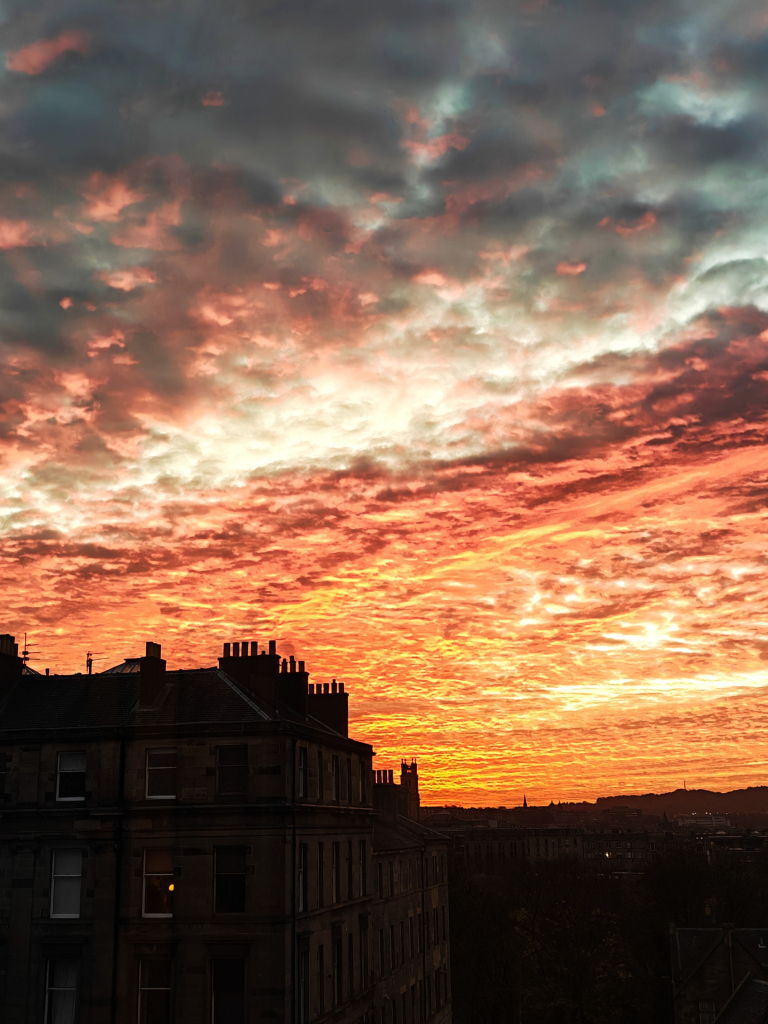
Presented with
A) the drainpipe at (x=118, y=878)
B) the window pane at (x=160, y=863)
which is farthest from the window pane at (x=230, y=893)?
the drainpipe at (x=118, y=878)

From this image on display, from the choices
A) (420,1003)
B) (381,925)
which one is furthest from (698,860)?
(381,925)

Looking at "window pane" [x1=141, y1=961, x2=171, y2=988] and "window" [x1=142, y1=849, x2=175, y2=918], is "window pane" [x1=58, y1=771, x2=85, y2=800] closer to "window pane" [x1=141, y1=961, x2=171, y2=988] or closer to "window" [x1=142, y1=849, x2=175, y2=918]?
"window" [x1=142, y1=849, x2=175, y2=918]

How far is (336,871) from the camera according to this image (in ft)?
136

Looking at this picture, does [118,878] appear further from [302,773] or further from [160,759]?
[302,773]

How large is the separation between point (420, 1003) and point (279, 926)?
31.4m

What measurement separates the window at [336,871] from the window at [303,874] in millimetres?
3787

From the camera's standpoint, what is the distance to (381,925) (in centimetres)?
5191

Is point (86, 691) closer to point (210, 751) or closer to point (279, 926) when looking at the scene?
point (210, 751)

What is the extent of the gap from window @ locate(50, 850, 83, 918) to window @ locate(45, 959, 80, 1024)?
1804 millimetres

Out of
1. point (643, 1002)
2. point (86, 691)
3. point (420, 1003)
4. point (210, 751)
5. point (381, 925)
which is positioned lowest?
point (643, 1002)

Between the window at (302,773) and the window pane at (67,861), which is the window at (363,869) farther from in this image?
the window pane at (67,861)

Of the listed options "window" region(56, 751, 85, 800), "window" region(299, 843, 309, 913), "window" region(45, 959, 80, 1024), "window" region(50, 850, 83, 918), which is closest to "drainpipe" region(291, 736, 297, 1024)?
"window" region(299, 843, 309, 913)

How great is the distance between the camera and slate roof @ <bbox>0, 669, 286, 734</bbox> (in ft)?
123

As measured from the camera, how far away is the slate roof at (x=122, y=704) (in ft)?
123
